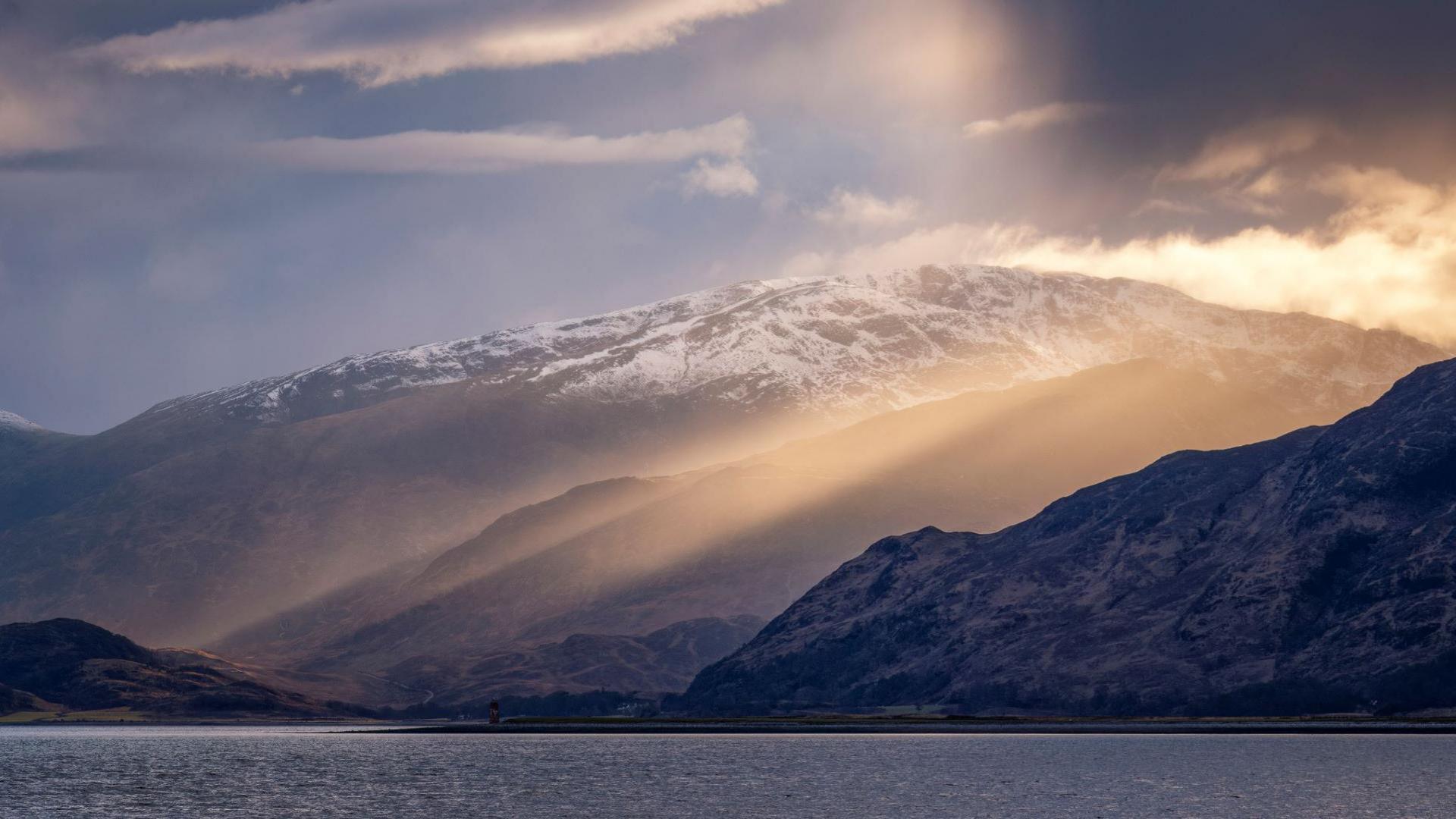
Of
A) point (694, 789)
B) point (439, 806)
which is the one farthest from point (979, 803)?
point (439, 806)

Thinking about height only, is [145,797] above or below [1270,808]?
above

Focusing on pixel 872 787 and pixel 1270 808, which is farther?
pixel 872 787

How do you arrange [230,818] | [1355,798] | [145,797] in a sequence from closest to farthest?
[230,818], [1355,798], [145,797]

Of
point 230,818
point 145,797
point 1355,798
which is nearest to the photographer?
point 230,818

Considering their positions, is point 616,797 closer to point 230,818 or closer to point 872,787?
point 872,787

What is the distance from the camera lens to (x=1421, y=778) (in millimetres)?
193750

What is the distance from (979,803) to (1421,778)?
5982 centimetres

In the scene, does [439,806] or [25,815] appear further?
[439,806]

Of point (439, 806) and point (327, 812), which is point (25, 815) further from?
point (439, 806)

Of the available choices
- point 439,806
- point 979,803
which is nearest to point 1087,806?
point 979,803

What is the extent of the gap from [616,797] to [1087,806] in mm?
51862

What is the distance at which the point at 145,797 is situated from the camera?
602ft

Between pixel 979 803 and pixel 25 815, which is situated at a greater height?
pixel 25 815

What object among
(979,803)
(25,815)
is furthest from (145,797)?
(979,803)
